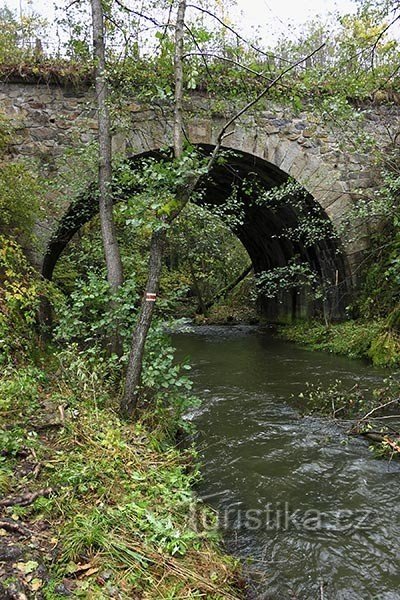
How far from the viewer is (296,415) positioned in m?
4.75

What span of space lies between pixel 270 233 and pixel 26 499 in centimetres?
1021

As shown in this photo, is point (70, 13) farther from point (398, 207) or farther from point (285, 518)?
point (285, 518)

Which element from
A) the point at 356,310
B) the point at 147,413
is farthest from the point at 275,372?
the point at 147,413

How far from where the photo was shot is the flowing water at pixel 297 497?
2248 millimetres

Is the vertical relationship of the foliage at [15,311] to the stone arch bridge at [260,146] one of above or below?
below

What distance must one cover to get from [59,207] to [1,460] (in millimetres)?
4953

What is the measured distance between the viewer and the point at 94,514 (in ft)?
6.75

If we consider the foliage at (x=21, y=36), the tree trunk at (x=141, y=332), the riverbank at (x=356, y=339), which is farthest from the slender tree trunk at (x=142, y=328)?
the foliage at (x=21, y=36)

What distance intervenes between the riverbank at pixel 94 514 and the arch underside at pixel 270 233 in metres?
3.90

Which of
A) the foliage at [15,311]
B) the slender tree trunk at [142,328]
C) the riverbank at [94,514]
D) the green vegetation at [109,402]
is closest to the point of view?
the riverbank at [94,514]

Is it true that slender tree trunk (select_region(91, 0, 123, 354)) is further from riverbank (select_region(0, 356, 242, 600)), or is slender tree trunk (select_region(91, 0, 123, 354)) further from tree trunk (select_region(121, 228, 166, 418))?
riverbank (select_region(0, 356, 242, 600))

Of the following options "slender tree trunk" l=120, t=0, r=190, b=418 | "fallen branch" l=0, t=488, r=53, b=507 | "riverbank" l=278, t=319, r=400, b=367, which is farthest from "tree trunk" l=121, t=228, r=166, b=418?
"riverbank" l=278, t=319, r=400, b=367

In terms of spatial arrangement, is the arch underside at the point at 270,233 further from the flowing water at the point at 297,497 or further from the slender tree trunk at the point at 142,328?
the flowing water at the point at 297,497

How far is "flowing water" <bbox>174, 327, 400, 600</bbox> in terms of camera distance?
2.25 metres
